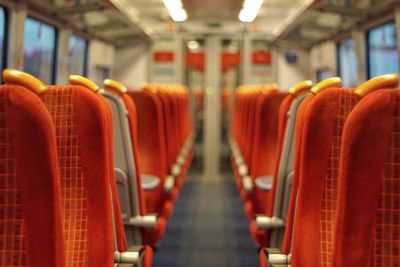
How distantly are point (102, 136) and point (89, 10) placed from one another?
13.4ft

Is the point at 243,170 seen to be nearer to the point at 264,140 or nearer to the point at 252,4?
the point at 264,140

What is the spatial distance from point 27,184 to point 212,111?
709 centimetres

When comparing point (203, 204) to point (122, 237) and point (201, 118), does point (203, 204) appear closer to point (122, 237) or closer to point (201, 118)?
point (201, 118)

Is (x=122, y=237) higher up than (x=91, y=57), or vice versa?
(x=91, y=57)

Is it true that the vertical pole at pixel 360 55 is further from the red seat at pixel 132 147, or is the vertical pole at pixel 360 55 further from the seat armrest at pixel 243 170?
the red seat at pixel 132 147

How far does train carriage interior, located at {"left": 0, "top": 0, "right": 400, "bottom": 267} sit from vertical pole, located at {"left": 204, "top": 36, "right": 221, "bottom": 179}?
3cm

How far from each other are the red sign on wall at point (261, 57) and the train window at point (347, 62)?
2149 millimetres

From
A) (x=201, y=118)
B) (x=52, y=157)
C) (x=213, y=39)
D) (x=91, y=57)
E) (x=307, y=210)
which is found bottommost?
(x=307, y=210)

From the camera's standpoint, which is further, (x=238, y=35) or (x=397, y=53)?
(x=238, y=35)

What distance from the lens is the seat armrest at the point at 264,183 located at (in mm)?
2863

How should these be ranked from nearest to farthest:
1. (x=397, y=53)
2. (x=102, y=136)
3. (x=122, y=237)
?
1. (x=102, y=136)
2. (x=122, y=237)
3. (x=397, y=53)

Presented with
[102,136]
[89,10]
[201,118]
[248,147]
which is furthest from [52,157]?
[201,118]

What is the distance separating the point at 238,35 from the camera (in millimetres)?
8148

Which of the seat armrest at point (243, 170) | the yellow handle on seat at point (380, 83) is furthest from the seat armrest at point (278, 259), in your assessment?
the seat armrest at point (243, 170)
